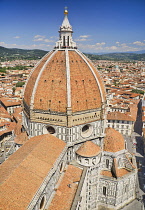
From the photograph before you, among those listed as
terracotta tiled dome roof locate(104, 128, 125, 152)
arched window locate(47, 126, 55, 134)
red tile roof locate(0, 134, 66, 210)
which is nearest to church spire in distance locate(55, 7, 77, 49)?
arched window locate(47, 126, 55, 134)

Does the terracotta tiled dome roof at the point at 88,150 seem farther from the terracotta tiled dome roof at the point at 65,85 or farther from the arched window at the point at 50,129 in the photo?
the terracotta tiled dome roof at the point at 65,85

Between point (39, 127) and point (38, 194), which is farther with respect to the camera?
point (39, 127)

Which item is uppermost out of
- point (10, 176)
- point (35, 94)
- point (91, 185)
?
point (35, 94)

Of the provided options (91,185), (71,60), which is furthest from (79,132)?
(71,60)

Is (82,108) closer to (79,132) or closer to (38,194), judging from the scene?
(79,132)

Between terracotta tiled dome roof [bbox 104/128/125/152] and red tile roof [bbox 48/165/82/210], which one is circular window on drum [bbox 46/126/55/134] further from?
terracotta tiled dome roof [bbox 104/128/125/152]

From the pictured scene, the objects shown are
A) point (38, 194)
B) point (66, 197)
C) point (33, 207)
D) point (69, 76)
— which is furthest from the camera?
point (69, 76)

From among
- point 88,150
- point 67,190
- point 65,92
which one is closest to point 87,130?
point 88,150
